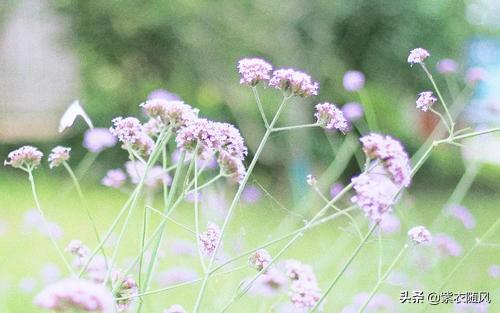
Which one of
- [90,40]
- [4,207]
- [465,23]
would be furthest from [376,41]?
[4,207]

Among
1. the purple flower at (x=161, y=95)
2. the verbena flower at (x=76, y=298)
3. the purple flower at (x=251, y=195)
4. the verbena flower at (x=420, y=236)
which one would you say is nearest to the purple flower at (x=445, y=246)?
the purple flower at (x=251, y=195)

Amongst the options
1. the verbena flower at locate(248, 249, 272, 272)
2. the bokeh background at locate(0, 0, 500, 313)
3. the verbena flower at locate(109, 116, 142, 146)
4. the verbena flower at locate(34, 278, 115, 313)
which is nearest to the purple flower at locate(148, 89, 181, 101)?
the verbena flower at locate(109, 116, 142, 146)

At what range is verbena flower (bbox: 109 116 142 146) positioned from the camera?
791mm

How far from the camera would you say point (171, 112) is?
0.76 m

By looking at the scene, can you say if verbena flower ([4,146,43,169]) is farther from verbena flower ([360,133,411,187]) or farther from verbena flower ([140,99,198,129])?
verbena flower ([360,133,411,187])

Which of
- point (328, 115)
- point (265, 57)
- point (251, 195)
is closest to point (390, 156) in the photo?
point (328, 115)

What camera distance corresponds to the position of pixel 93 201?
370cm

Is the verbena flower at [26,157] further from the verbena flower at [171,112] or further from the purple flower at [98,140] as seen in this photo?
the purple flower at [98,140]

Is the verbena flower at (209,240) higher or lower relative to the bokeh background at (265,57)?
lower

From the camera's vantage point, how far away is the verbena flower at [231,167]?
79cm

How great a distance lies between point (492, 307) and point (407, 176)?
1.13 meters

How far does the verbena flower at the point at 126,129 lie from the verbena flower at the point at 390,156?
9.5 inches

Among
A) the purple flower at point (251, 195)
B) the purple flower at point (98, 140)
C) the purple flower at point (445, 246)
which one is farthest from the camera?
the purple flower at point (251, 195)

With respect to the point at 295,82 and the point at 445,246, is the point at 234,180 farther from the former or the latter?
the point at 445,246
